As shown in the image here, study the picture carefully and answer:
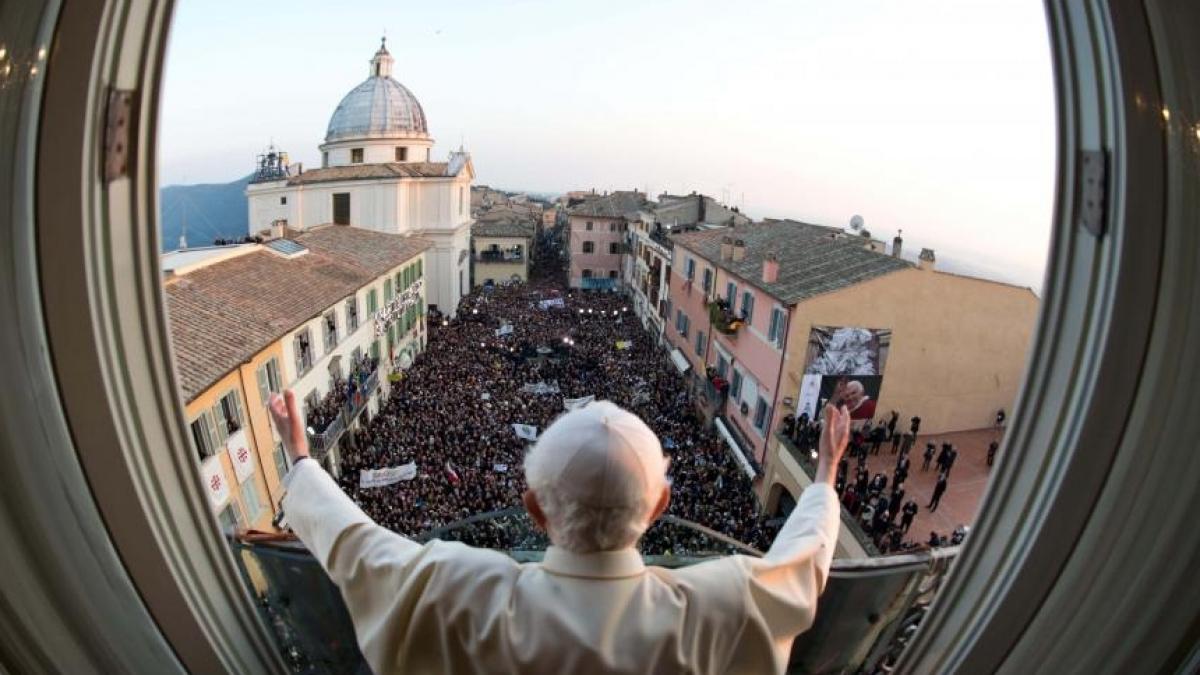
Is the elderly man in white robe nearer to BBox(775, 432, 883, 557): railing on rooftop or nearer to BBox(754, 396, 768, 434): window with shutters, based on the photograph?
BBox(775, 432, 883, 557): railing on rooftop

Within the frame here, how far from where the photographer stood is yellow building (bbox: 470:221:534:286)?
1750 inches

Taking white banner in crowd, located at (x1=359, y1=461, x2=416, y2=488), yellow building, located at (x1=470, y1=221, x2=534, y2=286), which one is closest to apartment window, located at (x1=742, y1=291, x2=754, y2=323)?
white banner in crowd, located at (x1=359, y1=461, x2=416, y2=488)

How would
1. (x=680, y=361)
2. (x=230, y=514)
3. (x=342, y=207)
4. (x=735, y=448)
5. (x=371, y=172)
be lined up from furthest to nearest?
(x=342, y=207), (x=371, y=172), (x=680, y=361), (x=735, y=448), (x=230, y=514)

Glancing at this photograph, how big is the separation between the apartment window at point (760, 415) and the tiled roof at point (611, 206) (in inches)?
1060

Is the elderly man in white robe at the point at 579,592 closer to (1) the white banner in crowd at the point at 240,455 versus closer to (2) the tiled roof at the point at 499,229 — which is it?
(1) the white banner in crowd at the point at 240,455

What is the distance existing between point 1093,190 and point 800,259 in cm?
1710

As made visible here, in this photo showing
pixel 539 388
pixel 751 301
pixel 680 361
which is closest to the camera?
pixel 751 301

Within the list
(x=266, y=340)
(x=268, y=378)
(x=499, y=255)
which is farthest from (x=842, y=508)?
(x=499, y=255)

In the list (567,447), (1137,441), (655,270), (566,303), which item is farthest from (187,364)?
(566,303)

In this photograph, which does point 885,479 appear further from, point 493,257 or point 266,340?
point 493,257

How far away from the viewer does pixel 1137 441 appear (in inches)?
54.2

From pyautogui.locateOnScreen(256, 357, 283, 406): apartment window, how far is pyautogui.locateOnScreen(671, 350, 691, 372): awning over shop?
1397cm

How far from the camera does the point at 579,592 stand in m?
1.16

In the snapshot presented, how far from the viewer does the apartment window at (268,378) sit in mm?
11969
